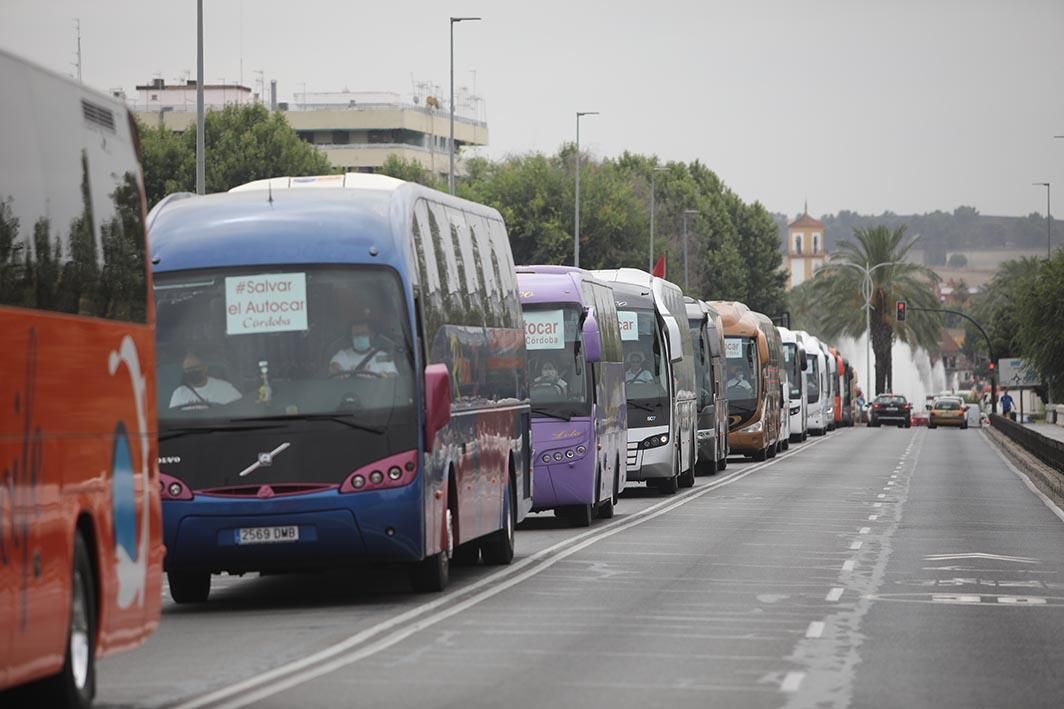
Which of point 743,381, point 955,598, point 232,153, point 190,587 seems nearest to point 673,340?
point 743,381

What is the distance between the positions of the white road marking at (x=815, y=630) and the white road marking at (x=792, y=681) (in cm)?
223

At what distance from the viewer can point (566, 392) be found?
27.3m

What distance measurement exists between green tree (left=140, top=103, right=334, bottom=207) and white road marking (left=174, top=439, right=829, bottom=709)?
6460cm

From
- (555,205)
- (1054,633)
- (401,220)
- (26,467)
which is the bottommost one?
(1054,633)

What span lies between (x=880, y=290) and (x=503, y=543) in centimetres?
9166

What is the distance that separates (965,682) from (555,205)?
92988 mm

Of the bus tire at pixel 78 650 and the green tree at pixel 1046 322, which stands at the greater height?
the green tree at pixel 1046 322

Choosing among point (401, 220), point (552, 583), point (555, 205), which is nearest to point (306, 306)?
point (401, 220)

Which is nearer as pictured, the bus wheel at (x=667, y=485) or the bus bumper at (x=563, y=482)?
the bus bumper at (x=563, y=482)

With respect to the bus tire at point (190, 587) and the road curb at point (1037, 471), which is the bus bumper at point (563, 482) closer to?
the bus tire at point (190, 587)

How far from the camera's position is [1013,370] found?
109875 millimetres

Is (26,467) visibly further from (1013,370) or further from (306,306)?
(1013,370)

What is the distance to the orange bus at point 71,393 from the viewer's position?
9.55 metres

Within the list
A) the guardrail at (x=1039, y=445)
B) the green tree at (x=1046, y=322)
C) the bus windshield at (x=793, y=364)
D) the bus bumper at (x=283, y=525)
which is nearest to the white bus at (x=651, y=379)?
the guardrail at (x=1039, y=445)
